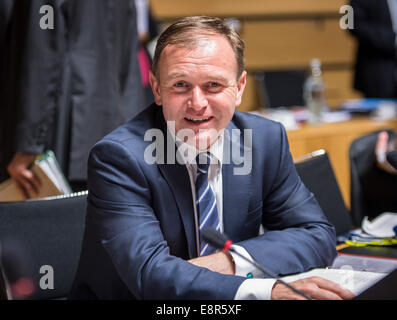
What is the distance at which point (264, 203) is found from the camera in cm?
→ 141

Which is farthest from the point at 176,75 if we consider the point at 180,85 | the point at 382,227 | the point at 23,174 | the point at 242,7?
the point at 242,7

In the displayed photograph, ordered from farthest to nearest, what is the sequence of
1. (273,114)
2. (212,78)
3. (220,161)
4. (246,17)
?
(246,17)
(273,114)
(220,161)
(212,78)

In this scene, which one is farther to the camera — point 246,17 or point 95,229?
point 246,17

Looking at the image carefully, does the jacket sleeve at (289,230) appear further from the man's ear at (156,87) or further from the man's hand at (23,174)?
the man's hand at (23,174)

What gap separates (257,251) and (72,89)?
0.86 metres

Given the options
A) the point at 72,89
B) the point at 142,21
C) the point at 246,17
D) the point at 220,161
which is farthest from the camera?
the point at 246,17

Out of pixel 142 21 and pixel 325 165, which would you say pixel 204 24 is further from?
pixel 142 21

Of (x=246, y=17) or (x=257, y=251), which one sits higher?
(x=246, y=17)

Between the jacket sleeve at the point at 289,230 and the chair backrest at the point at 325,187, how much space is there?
13.1 inches

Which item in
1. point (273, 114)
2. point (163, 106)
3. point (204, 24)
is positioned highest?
point (204, 24)

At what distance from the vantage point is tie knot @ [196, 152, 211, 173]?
1.29 metres

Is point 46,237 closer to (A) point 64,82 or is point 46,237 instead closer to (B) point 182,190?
(B) point 182,190

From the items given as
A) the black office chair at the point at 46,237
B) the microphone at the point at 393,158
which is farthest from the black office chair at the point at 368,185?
the black office chair at the point at 46,237
